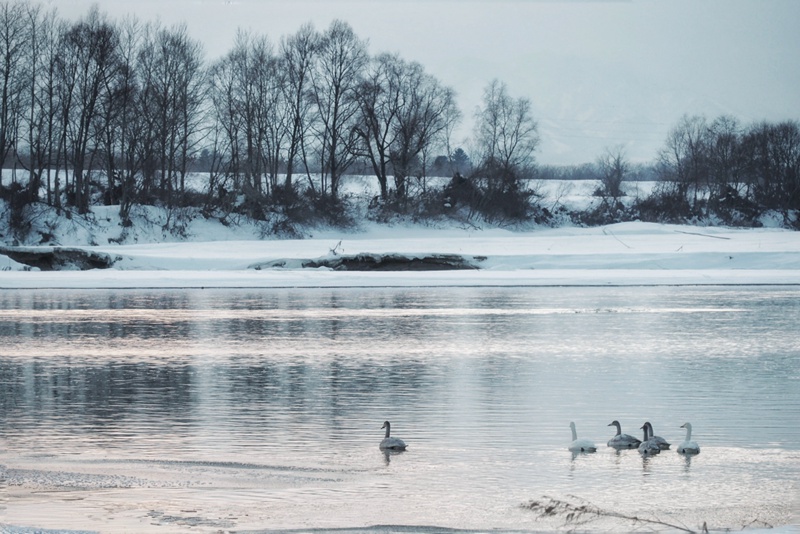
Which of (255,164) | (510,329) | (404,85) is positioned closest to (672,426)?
(510,329)

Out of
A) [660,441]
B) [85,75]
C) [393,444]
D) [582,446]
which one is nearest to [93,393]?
[393,444]

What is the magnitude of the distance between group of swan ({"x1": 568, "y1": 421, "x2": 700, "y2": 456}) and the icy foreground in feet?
90.1

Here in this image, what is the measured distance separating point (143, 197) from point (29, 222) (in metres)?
7.85

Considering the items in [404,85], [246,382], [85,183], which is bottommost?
[246,382]

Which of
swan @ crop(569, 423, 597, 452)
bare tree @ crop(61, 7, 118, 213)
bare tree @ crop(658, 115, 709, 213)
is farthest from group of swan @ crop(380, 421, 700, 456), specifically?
bare tree @ crop(658, 115, 709, 213)

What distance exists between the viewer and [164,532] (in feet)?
27.1

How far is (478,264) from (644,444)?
3448cm

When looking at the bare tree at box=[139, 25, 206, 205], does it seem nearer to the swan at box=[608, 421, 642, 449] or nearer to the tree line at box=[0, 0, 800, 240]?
the tree line at box=[0, 0, 800, 240]

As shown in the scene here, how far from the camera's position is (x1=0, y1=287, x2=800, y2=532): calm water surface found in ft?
29.5

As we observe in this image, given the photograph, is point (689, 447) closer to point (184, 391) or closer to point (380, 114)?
point (184, 391)

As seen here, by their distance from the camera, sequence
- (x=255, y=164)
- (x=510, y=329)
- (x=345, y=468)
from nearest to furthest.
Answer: (x=345, y=468) < (x=510, y=329) < (x=255, y=164)

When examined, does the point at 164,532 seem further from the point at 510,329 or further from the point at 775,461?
the point at 510,329

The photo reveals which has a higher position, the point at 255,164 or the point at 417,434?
the point at 255,164

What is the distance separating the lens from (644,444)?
35.9 ft
